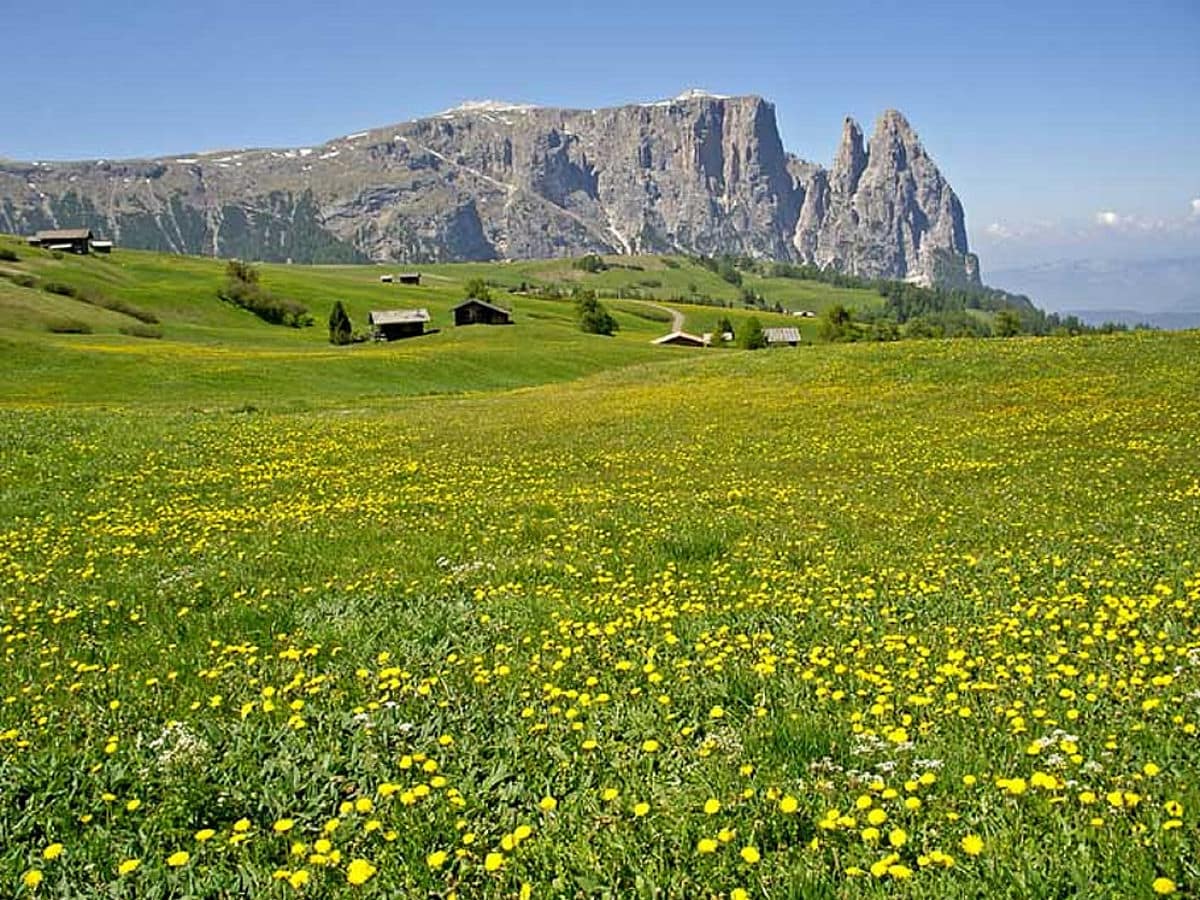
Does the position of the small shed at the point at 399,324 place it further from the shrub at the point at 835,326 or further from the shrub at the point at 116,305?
the shrub at the point at 835,326

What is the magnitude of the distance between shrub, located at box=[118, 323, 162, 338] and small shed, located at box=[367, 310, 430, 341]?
3438 centimetres

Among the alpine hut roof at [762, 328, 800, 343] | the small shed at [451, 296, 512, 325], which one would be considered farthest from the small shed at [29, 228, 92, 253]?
the alpine hut roof at [762, 328, 800, 343]

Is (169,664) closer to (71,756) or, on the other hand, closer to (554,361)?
(71,756)

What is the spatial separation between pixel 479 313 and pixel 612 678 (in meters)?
142

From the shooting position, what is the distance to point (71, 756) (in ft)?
22.6

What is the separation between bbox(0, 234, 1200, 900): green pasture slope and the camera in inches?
206

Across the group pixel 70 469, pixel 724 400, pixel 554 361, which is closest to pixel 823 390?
pixel 724 400

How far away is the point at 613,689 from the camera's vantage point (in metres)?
7.87

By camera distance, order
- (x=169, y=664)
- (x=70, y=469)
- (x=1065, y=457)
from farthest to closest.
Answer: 1. (x=70, y=469)
2. (x=1065, y=457)
3. (x=169, y=664)

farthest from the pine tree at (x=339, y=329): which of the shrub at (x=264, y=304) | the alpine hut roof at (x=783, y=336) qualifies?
the alpine hut roof at (x=783, y=336)

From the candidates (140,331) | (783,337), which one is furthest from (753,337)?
(140,331)

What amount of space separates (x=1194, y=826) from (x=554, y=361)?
83.0 metres

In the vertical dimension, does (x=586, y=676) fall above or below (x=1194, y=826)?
below

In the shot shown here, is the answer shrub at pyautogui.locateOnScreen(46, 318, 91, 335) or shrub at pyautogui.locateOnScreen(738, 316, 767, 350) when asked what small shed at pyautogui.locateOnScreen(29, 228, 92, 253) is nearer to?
shrub at pyautogui.locateOnScreen(46, 318, 91, 335)
